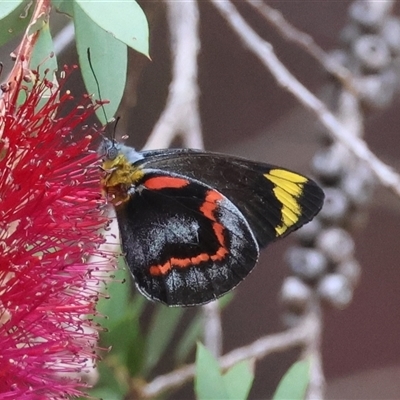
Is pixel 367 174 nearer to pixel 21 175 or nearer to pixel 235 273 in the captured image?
pixel 235 273

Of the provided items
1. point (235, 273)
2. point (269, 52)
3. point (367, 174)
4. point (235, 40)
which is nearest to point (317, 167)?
point (367, 174)

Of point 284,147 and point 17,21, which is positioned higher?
point 284,147


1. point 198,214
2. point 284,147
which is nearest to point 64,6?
point 198,214

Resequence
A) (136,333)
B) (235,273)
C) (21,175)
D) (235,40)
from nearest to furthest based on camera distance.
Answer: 1. (21,175)
2. (235,273)
3. (136,333)
4. (235,40)

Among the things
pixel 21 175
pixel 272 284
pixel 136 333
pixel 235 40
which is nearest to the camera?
pixel 21 175

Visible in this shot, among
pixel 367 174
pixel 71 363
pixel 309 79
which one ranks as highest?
pixel 309 79

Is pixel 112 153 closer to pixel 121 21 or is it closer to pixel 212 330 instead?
pixel 121 21

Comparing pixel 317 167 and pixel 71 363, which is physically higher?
pixel 317 167

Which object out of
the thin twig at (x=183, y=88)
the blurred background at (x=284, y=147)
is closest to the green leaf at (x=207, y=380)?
the thin twig at (x=183, y=88)
